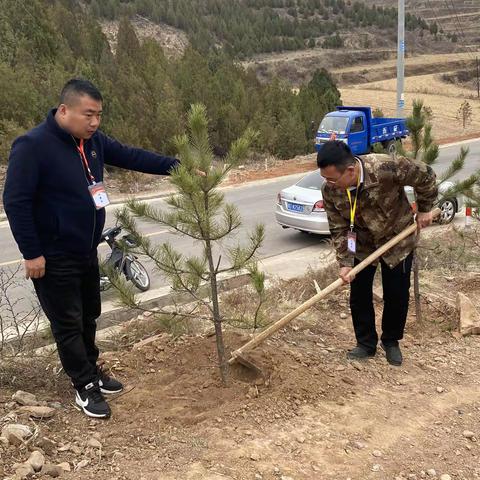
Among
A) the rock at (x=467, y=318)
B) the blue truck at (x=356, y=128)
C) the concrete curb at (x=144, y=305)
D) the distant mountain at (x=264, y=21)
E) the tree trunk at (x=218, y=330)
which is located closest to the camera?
the tree trunk at (x=218, y=330)

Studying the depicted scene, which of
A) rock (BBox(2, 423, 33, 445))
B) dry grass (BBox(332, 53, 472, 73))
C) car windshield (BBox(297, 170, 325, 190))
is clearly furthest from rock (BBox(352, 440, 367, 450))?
dry grass (BBox(332, 53, 472, 73))

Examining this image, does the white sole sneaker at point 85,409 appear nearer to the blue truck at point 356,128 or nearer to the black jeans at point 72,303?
the black jeans at point 72,303

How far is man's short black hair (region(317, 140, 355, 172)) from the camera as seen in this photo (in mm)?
3021

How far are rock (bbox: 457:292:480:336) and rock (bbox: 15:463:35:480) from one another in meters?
3.33

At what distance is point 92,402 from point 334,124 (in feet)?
48.6

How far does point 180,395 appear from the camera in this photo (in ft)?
10.6

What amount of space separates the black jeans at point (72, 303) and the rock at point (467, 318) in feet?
9.56

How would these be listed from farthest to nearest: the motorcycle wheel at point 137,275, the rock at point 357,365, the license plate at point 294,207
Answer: the license plate at point 294,207
the motorcycle wheel at point 137,275
the rock at point 357,365

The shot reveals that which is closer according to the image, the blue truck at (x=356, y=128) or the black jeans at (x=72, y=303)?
the black jeans at (x=72, y=303)

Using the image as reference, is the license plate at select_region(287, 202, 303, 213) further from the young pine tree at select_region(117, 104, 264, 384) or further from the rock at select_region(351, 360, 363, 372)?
the young pine tree at select_region(117, 104, 264, 384)

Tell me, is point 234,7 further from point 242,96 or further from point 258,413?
point 258,413

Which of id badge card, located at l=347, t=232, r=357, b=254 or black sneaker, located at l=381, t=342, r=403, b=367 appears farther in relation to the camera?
black sneaker, located at l=381, t=342, r=403, b=367

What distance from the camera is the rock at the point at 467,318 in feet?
14.3

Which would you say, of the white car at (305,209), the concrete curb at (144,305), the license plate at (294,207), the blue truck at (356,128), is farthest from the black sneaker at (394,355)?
the blue truck at (356,128)
